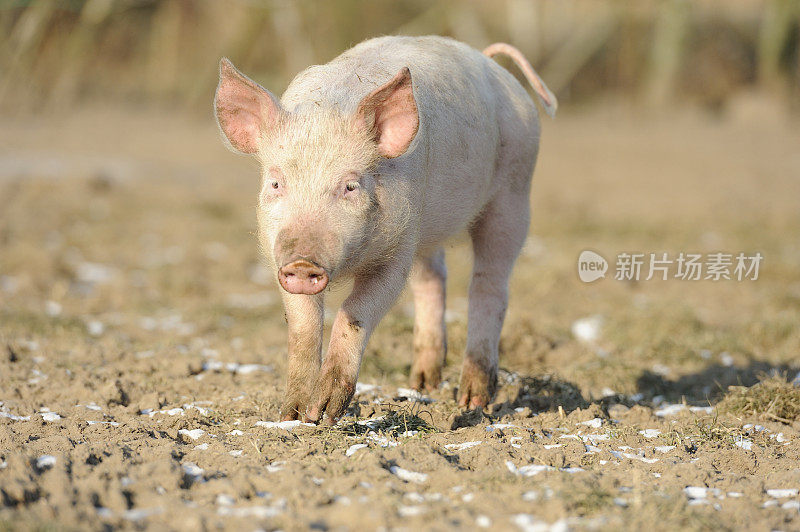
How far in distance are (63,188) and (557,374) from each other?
7.91 metres

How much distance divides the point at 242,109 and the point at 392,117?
0.66m

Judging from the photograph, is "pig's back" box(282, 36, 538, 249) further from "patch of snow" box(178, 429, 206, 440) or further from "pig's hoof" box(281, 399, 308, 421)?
"patch of snow" box(178, 429, 206, 440)

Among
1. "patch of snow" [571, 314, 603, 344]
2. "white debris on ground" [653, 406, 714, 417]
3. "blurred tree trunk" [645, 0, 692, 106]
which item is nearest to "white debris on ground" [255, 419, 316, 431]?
"white debris on ground" [653, 406, 714, 417]

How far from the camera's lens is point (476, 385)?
4727 millimetres

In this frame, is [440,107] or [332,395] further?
[440,107]

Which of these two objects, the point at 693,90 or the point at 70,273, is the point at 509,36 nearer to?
the point at 693,90

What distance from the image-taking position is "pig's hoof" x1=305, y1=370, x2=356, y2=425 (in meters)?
3.92

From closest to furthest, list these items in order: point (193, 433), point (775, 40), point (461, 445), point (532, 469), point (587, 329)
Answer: point (532, 469) → point (461, 445) → point (193, 433) → point (587, 329) → point (775, 40)

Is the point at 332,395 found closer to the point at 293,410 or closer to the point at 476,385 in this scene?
the point at 293,410

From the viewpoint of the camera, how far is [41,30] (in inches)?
591

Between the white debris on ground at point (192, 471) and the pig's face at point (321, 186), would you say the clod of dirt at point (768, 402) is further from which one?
the white debris on ground at point (192, 471)

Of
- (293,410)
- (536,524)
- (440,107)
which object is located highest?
(440,107)

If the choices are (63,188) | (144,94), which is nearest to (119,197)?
(63,188)

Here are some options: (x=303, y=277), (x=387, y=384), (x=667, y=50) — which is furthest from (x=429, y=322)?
(x=667, y=50)
